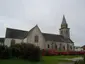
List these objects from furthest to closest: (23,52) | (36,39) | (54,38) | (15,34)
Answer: (54,38), (36,39), (15,34), (23,52)

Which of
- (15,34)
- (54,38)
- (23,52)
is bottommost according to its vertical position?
(23,52)

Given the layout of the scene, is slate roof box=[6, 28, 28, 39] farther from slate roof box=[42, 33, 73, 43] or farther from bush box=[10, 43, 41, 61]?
bush box=[10, 43, 41, 61]

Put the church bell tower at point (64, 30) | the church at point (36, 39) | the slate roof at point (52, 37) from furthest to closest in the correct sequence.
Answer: the church bell tower at point (64, 30)
the slate roof at point (52, 37)
the church at point (36, 39)

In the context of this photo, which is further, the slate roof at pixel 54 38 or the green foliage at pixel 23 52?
the slate roof at pixel 54 38

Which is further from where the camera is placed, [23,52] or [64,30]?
[64,30]

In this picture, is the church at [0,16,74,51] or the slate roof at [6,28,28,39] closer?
the church at [0,16,74,51]

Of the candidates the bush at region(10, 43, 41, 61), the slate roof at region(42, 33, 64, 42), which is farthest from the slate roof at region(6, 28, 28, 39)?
the bush at region(10, 43, 41, 61)

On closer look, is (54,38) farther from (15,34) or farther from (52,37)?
(15,34)

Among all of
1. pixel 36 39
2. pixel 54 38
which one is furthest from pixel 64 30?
pixel 36 39

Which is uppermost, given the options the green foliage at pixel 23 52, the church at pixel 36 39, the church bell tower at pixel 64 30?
the church bell tower at pixel 64 30

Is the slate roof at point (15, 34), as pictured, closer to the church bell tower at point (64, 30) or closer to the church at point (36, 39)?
the church at point (36, 39)

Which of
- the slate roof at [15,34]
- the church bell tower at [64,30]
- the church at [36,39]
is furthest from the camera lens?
the church bell tower at [64,30]

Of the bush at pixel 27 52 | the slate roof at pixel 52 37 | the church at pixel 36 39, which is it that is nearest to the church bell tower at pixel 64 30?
the church at pixel 36 39

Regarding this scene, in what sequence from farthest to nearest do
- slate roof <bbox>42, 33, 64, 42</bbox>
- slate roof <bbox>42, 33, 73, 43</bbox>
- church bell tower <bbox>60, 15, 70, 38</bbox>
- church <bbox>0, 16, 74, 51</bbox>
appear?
church bell tower <bbox>60, 15, 70, 38</bbox> → slate roof <bbox>42, 33, 64, 42</bbox> → slate roof <bbox>42, 33, 73, 43</bbox> → church <bbox>0, 16, 74, 51</bbox>
